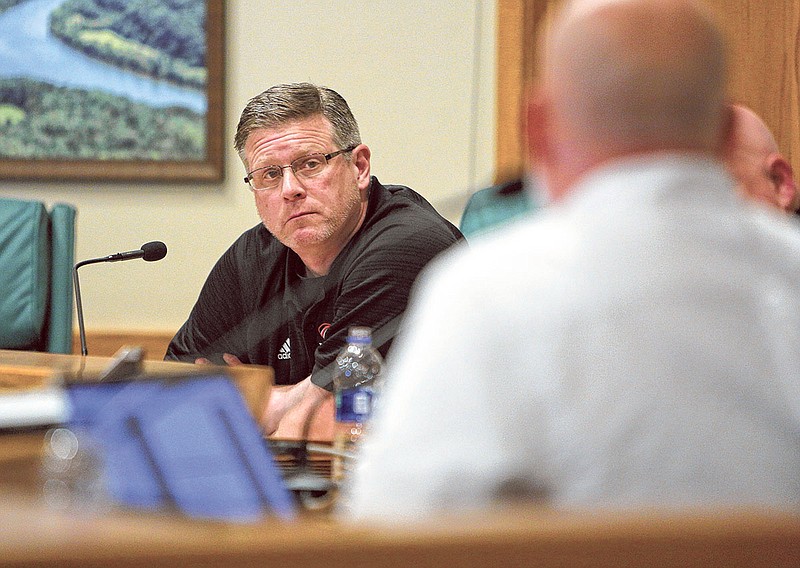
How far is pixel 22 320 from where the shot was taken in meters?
2.69

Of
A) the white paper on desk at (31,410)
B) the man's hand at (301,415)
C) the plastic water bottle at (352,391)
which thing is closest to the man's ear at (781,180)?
the plastic water bottle at (352,391)

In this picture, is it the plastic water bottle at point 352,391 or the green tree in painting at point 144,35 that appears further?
the green tree in painting at point 144,35

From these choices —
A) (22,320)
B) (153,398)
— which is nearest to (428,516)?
Result: (153,398)

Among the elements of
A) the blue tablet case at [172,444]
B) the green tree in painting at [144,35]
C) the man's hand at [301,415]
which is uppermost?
the green tree in painting at [144,35]

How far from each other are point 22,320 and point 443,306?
2.18m

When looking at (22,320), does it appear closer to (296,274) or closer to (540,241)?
(296,274)

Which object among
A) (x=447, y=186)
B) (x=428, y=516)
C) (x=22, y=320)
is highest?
(x=428, y=516)

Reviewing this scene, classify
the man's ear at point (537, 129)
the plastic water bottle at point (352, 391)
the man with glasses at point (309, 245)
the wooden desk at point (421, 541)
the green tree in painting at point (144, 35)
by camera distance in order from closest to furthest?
the wooden desk at point (421, 541) → the man's ear at point (537, 129) → the plastic water bottle at point (352, 391) → the man with glasses at point (309, 245) → the green tree in painting at point (144, 35)

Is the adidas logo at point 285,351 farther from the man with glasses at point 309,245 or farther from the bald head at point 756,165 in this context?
the bald head at point 756,165

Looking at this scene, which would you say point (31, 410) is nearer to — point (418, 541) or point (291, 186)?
point (418, 541)

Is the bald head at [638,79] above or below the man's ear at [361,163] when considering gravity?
above

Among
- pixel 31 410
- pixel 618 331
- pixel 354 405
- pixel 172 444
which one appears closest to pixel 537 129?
pixel 618 331

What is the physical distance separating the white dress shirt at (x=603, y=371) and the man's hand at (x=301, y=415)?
117 centimetres

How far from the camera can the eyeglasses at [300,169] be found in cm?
250
